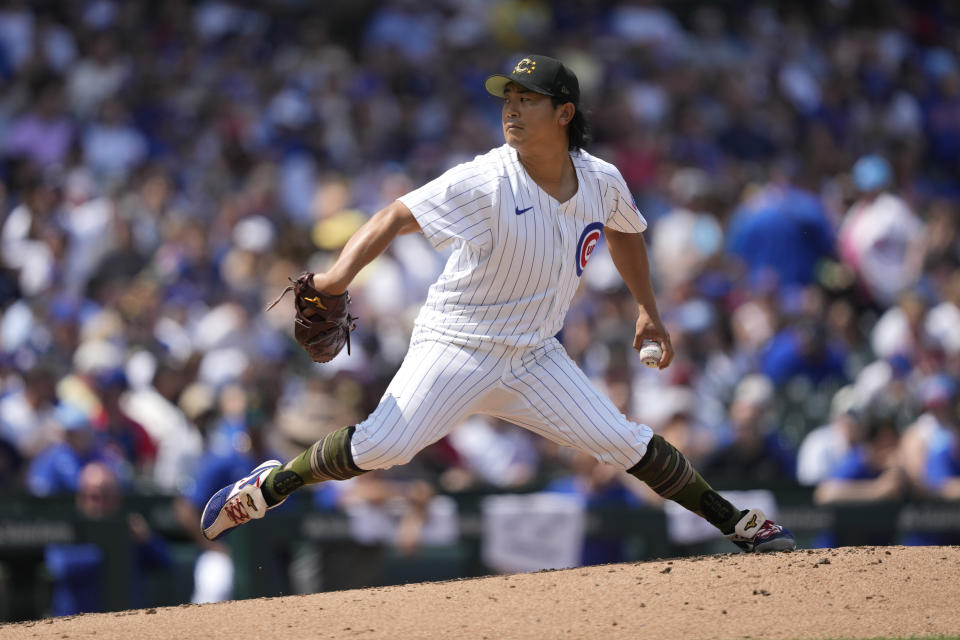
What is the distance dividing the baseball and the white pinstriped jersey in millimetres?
381

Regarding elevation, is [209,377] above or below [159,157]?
below

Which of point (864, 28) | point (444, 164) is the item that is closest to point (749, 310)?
point (444, 164)

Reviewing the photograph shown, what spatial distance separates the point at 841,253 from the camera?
1127cm

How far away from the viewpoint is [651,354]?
17.8 ft

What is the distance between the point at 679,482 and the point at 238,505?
1.65m

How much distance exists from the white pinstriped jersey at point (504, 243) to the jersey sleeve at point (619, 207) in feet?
0.05

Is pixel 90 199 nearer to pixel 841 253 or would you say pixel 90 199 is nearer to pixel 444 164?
pixel 444 164

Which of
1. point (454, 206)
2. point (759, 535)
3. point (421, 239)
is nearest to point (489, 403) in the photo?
point (454, 206)

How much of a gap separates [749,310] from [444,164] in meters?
3.02

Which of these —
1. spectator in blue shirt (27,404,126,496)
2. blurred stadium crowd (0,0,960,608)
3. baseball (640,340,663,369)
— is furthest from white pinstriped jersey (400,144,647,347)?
spectator in blue shirt (27,404,126,496)

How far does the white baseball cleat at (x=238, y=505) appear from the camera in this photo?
17.3ft

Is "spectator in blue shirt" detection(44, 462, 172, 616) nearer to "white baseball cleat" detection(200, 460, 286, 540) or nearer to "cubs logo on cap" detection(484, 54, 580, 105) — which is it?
"white baseball cleat" detection(200, 460, 286, 540)

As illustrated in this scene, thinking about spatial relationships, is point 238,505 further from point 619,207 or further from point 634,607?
point 619,207

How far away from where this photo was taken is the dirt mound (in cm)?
492
